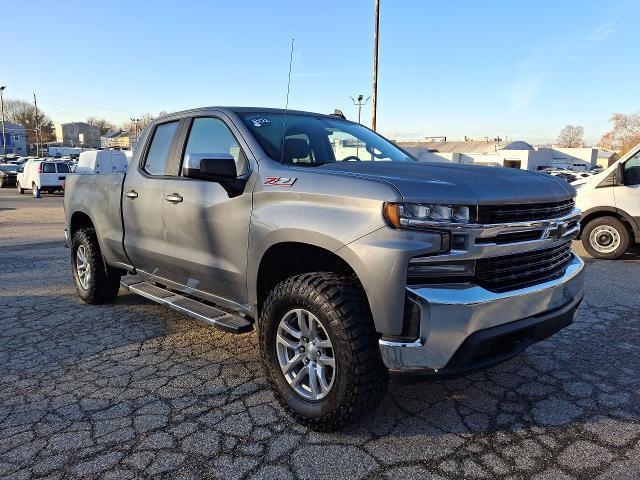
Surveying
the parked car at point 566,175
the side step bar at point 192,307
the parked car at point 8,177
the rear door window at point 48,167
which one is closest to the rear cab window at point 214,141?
the side step bar at point 192,307

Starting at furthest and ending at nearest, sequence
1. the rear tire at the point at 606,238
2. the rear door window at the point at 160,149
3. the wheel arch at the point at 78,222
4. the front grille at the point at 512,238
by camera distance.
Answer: the rear tire at the point at 606,238, the wheel arch at the point at 78,222, the rear door window at the point at 160,149, the front grille at the point at 512,238

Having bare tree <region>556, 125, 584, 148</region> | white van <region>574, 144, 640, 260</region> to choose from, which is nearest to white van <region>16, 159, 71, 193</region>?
white van <region>574, 144, 640, 260</region>

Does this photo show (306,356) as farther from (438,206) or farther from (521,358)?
(521,358)

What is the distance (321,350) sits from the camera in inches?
112

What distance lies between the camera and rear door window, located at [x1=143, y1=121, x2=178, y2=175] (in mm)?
4262

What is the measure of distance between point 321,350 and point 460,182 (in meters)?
1.18

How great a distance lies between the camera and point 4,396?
3.32 metres

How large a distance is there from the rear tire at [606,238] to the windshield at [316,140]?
5.20 metres

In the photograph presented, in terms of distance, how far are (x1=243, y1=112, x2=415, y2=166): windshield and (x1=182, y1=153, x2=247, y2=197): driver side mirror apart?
273 mm

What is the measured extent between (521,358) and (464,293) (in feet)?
6.07


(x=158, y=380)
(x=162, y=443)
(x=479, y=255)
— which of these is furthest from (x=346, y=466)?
(x=158, y=380)

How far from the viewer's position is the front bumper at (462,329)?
7.92ft

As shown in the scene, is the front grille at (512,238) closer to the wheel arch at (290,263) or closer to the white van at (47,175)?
the wheel arch at (290,263)

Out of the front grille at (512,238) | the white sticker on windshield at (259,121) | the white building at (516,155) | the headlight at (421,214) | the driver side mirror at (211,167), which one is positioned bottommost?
the front grille at (512,238)
